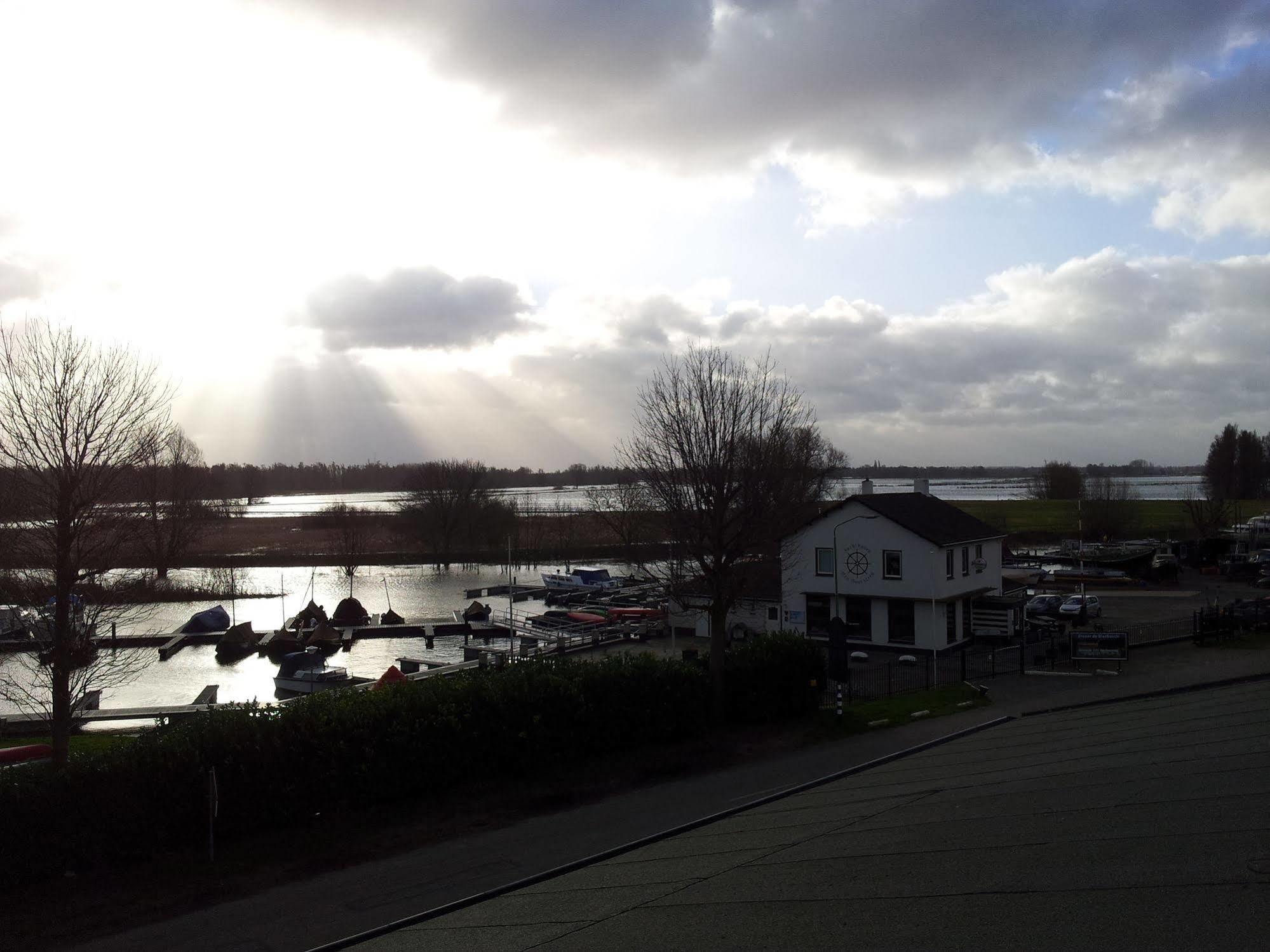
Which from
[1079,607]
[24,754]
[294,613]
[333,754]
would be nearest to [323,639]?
[294,613]

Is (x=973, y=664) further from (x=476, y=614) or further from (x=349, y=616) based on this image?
(x=349, y=616)

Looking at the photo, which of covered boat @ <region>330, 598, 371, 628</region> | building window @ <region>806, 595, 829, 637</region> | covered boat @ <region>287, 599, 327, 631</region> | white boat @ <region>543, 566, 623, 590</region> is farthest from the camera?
white boat @ <region>543, 566, 623, 590</region>

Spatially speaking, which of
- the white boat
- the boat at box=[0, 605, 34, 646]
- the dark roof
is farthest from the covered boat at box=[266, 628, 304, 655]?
the boat at box=[0, 605, 34, 646]

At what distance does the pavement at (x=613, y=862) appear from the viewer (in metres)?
9.33

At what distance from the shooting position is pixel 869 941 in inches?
288

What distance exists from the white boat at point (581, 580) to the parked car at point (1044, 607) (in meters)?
28.2

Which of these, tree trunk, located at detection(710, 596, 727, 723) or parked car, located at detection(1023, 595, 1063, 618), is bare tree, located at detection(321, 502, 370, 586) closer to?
parked car, located at detection(1023, 595, 1063, 618)

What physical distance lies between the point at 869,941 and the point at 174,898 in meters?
9.00

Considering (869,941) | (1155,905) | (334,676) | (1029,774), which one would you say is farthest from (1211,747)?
(334,676)

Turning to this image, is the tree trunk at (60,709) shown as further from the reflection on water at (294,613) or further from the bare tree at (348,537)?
the bare tree at (348,537)

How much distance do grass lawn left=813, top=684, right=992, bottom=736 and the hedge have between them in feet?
11.2

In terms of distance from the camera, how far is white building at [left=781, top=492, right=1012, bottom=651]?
34.1 meters

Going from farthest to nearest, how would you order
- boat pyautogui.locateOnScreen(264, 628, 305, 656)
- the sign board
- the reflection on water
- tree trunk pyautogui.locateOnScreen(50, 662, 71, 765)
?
boat pyautogui.locateOnScreen(264, 628, 305, 656) < the reflection on water < the sign board < tree trunk pyautogui.locateOnScreen(50, 662, 71, 765)

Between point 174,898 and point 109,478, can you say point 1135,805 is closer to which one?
point 174,898
